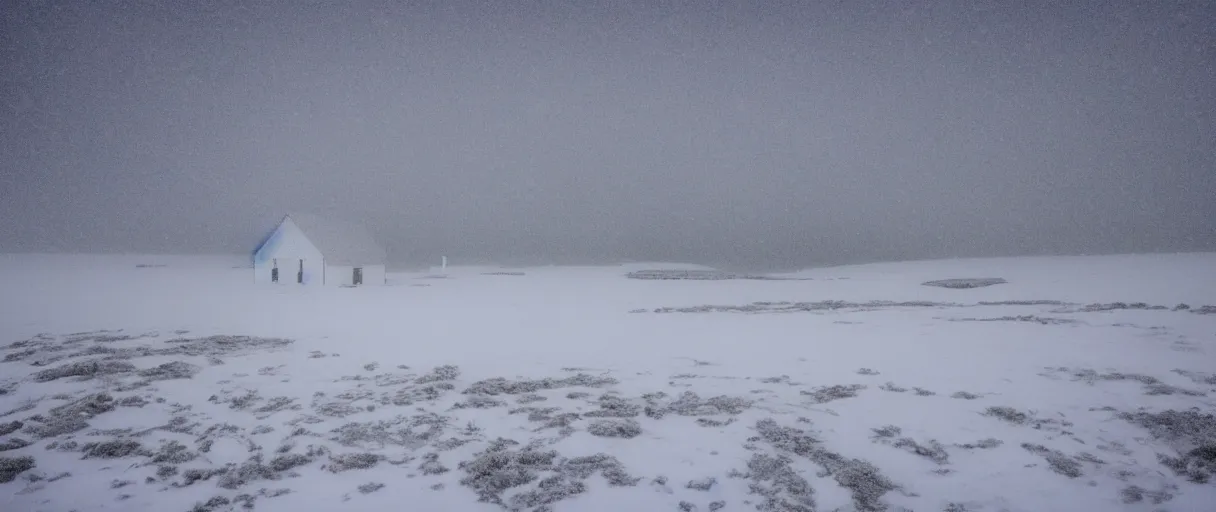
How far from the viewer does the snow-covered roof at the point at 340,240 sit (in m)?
31.7

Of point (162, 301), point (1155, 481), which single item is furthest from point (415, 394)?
point (162, 301)

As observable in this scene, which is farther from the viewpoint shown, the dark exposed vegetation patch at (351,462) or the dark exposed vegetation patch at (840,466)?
the dark exposed vegetation patch at (351,462)

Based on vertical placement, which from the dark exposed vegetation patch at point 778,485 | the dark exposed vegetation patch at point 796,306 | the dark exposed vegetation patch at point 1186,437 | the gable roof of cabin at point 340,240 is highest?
the gable roof of cabin at point 340,240

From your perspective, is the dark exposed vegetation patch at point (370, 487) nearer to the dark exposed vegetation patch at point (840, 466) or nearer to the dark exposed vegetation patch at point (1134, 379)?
A: the dark exposed vegetation patch at point (840, 466)

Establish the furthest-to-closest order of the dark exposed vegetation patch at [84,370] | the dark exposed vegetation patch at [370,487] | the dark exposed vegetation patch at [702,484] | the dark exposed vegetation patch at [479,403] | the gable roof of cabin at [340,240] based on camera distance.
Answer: the gable roof of cabin at [340,240]
the dark exposed vegetation patch at [84,370]
the dark exposed vegetation patch at [479,403]
the dark exposed vegetation patch at [702,484]
the dark exposed vegetation patch at [370,487]

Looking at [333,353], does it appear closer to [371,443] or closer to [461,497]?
[371,443]

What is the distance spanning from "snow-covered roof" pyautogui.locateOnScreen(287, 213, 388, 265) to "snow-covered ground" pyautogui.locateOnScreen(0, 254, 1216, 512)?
56.5 feet

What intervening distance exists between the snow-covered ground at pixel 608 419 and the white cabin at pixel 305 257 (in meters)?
16.6

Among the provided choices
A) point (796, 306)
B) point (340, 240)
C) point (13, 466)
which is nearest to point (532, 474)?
point (13, 466)

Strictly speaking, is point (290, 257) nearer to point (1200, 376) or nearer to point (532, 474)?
point (532, 474)

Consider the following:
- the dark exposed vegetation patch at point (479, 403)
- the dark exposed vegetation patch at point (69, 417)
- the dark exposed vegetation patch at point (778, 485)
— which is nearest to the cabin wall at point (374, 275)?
the dark exposed vegetation patch at point (69, 417)

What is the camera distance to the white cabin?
103 feet

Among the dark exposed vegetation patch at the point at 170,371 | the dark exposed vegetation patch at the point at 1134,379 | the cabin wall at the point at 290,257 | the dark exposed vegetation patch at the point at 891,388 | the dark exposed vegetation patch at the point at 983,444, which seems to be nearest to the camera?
the dark exposed vegetation patch at the point at 983,444

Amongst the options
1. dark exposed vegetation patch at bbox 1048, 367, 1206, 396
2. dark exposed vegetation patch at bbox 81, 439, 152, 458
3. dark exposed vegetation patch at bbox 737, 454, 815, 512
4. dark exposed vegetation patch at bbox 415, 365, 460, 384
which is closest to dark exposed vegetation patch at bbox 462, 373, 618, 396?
dark exposed vegetation patch at bbox 415, 365, 460, 384
